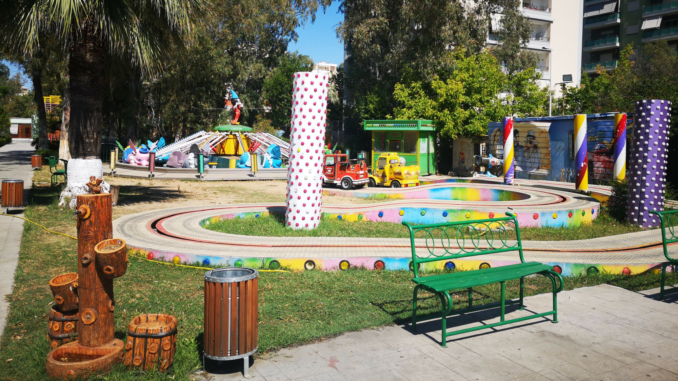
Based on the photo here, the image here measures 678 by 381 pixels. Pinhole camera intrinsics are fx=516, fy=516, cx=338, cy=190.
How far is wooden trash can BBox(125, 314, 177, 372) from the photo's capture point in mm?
4535

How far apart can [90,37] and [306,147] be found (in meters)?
6.61

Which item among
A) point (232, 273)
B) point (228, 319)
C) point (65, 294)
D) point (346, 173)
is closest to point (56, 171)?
point (346, 173)

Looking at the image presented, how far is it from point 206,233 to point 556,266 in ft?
21.8

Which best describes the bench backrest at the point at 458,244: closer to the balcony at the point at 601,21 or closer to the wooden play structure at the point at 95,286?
the wooden play structure at the point at 95,286

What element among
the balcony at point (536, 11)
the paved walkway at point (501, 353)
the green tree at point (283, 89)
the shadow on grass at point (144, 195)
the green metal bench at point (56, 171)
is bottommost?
the paved walkway at point (501, 353)

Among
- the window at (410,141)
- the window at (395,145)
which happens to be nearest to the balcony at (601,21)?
the window at (410,141)

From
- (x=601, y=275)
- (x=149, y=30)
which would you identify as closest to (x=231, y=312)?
(x=601, y=275)

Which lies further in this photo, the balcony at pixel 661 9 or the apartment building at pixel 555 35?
the balcony at pixel 661 9

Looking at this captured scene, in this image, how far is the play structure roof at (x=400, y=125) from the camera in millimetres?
26734

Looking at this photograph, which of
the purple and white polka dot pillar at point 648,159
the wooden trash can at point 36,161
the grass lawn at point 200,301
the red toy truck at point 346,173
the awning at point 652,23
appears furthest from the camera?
the awning at point 652,23

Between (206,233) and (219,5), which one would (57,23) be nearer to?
(206,233)

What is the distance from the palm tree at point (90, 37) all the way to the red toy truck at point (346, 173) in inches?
334

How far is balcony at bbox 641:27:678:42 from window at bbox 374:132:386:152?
4251cm

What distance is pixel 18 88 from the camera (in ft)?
399
